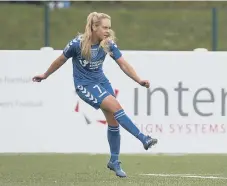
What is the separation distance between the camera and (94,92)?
958 cm

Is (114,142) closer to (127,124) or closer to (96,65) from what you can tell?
(127,124)

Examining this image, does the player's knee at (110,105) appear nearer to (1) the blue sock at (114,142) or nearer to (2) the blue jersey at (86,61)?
(2) the blue jersey at (86,61)

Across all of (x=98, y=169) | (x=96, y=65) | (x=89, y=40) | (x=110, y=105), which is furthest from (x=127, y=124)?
(x=98, y=169)

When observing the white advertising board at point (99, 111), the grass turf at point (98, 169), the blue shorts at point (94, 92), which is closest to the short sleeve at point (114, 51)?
the blue shorts at point (94, 92)

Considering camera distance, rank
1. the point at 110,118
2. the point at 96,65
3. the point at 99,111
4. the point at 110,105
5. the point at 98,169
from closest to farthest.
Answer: the point at 110,105, the point at 96,65, the point at 110,118, the point at 98,169, the point at 99,111

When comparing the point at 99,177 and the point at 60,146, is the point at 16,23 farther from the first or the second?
the point at 99,177

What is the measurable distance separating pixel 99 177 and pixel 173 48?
58.1ft

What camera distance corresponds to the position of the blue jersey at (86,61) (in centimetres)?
955

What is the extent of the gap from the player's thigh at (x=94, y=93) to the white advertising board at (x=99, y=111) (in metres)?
3.77

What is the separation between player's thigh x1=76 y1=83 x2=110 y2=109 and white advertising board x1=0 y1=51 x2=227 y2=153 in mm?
3774

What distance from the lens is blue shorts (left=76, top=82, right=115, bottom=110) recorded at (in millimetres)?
9547

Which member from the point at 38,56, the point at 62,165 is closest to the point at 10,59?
the point at 38,56

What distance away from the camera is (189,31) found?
28.6m

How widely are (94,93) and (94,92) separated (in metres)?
0.01
